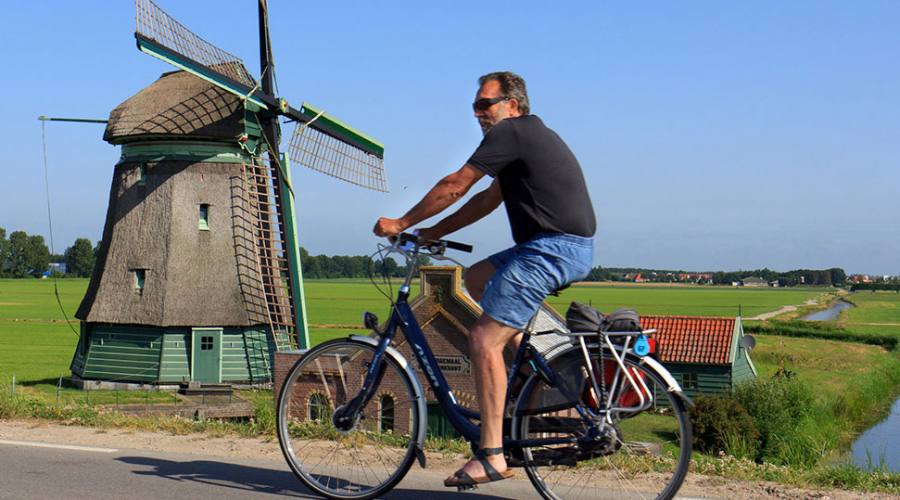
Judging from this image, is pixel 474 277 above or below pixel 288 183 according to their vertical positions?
below

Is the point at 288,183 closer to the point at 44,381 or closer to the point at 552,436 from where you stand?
the point at 44,381

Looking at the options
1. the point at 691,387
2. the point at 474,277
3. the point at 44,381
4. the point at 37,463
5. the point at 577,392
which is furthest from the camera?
the point at 691,387

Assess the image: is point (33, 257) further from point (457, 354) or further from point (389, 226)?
point (389, 226)

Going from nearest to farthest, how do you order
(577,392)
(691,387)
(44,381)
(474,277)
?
(577,392), (474,277), (44,381), (691,387)

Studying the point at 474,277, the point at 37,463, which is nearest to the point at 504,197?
the point at 474,277

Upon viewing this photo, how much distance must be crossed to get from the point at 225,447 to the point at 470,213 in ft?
7.72

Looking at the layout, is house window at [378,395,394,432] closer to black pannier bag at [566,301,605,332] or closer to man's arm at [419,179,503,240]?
man's arm at [419,179,503,240]

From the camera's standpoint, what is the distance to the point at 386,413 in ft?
18.4

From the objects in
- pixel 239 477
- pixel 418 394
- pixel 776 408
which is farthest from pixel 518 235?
pixel 776 408

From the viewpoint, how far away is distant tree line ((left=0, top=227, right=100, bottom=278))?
138375 mm

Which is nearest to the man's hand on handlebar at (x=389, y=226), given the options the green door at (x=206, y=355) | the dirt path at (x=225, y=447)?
the dirt path at (x=225, y=447)

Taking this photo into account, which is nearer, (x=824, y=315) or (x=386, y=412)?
(x=386, y=412)

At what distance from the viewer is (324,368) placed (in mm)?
5113

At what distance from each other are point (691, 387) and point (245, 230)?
20120 mm
